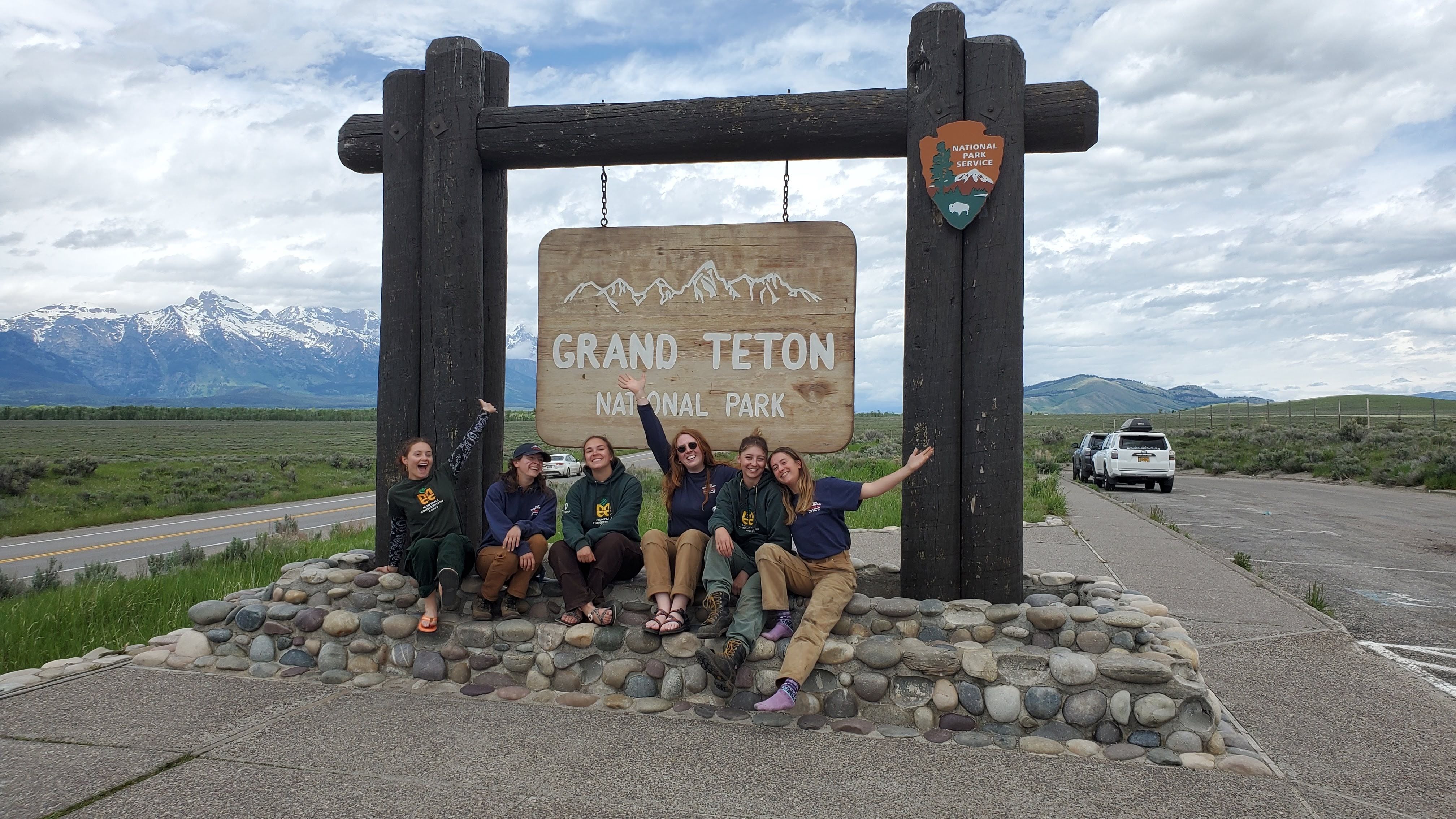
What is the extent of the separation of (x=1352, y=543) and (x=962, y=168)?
1057 centimetres

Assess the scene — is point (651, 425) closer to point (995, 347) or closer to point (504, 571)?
point (504, 571)

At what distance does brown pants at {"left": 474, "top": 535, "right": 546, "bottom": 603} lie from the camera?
5020 mm

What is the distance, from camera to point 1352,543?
1192 centimetres

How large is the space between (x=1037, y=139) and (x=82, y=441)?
70615 mm

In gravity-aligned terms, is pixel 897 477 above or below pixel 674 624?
above

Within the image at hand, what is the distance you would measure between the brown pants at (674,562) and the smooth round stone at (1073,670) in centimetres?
190

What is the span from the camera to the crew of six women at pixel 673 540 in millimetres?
4625

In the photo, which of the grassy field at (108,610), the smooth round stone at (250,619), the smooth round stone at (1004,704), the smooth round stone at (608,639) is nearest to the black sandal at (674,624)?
the smooth round stone at (608,639)

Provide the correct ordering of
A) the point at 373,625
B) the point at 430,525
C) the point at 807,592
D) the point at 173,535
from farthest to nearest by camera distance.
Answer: the point at 173,535 → the point at 430,525 → the point at 373,625 → the point at 807,592

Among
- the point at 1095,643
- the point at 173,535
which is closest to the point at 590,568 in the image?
the point at 1095,643

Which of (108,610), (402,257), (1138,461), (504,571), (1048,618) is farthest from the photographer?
(1138,461)

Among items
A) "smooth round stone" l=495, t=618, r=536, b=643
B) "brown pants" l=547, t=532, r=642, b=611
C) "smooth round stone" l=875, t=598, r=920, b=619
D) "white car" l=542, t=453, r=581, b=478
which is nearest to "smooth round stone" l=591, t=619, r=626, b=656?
"brown pants" l=547, t=532, r=642, b=611

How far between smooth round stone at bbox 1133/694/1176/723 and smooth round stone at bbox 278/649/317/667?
4509mm

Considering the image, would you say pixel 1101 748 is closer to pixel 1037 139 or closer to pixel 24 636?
pixel 1037 139
